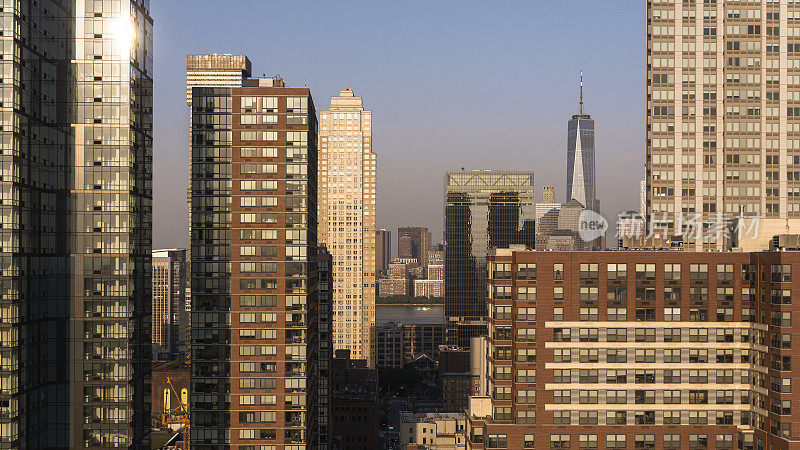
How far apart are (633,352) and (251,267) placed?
162 feet

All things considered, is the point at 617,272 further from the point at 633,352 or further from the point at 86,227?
the point at 86,227

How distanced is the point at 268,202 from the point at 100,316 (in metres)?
25.4

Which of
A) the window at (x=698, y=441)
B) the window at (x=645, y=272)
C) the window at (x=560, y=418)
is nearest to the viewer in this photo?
the window at (x=698, y=441)

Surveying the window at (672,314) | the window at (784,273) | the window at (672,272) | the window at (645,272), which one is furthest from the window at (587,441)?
the window at (784,273)

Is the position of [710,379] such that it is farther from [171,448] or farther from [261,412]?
[171,448]

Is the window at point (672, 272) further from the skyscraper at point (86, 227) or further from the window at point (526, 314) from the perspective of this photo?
the skyscraper at point (86, 227)

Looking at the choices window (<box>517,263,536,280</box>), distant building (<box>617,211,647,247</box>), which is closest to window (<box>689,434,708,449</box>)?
distant building (<box>617,211,647,247</box>)

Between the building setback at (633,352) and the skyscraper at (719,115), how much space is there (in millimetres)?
35493

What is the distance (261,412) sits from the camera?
349 ft

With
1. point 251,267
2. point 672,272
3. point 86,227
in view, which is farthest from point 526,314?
point 86,227

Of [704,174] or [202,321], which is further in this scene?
[704,174]

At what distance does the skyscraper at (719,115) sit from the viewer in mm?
131125

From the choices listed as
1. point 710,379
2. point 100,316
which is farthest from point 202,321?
point 710,379

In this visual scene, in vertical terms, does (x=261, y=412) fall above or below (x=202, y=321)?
below
